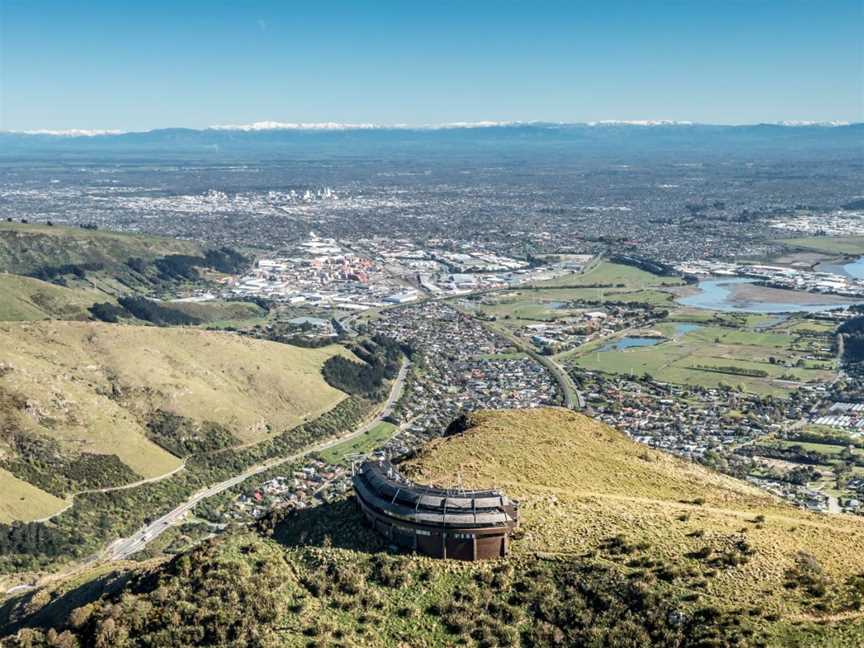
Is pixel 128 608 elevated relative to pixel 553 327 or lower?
elevated

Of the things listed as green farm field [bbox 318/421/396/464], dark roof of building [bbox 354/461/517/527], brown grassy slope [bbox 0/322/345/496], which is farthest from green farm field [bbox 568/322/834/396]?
Result: dark roof of building [bbox 354/461/517/527]

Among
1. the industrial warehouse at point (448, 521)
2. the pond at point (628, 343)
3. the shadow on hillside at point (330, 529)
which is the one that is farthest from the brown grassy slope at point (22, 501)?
the pond at point (628, 343)

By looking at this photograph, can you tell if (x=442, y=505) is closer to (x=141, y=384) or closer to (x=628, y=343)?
(x=141, y=384)

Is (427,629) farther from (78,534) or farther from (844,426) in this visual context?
(844,426)

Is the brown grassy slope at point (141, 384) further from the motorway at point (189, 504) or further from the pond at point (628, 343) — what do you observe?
the pond at point (628, 343)

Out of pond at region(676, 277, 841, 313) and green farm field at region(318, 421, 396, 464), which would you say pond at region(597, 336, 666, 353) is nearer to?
pond at region(676, 277, 841, 313)

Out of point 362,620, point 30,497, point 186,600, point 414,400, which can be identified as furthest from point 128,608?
point 414,400
